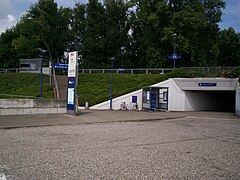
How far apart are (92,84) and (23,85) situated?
1046cm

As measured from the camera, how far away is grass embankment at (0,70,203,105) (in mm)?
32844

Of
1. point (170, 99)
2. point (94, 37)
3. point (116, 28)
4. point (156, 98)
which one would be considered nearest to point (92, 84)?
point (170, 99)

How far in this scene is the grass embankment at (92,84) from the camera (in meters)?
32.8

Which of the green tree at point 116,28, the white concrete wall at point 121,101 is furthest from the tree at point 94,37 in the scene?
the white concrete wall at point 121,101

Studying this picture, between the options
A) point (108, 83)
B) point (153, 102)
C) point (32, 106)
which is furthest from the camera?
point (108, 83)

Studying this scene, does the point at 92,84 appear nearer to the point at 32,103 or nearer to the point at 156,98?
the point at 156,98

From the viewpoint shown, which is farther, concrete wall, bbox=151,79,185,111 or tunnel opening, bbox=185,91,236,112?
tunnel opening, bbox=185,91,236,112

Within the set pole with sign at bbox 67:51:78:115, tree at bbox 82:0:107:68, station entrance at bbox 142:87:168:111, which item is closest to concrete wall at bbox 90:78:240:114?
station entrance at bbox 142:87:168:111

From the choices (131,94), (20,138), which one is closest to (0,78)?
(131,94)

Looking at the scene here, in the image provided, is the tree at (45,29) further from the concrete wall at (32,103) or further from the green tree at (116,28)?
the concrete wall at (32,103)

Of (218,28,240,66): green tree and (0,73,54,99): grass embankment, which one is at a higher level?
(218,28,240,66): green tree

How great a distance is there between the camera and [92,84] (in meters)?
40.2

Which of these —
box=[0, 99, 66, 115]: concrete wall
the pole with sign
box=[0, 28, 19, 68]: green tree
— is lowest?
box=[0, 99, 66, 115]: concrete wall

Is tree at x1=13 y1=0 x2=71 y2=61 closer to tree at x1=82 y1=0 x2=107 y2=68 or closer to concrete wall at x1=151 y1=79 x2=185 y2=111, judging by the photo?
tree at x1=82 y1=0 x2=107 y2=68
